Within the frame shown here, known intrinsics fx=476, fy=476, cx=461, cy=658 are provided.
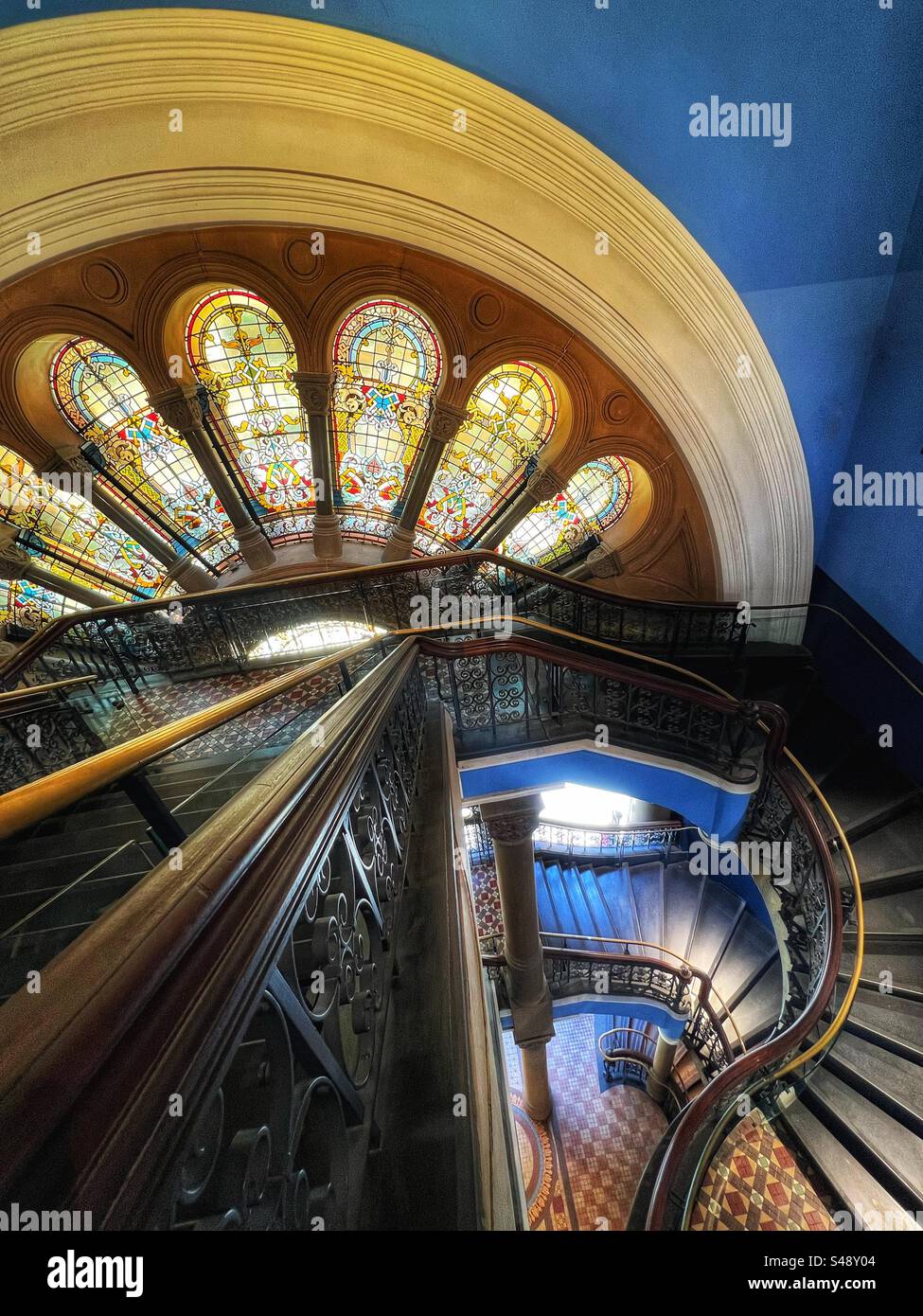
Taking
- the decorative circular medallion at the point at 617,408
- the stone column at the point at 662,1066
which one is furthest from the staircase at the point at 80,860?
the stone column at the point at 662,1066

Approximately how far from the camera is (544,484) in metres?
5.82

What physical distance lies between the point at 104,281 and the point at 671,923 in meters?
10.2

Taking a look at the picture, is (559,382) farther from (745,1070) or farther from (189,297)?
(745,1070)

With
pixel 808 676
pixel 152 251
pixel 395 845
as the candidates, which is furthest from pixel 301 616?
pixel 808 676

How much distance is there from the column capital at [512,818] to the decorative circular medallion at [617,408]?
13.6 feet

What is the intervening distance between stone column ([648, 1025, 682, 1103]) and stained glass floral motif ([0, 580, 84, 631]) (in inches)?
395

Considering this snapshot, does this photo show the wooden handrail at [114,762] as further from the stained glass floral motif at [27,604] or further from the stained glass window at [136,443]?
the stained glass floral motif at [27,604]

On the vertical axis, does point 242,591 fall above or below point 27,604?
below

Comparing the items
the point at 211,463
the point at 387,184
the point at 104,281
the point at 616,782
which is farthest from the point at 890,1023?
the point at 104,281

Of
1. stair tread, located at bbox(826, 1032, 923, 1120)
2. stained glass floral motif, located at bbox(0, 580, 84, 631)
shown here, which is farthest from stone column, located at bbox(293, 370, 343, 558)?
stair tread, located at bbox(826, 1032, 923, 1120)

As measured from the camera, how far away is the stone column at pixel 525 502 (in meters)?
5.77

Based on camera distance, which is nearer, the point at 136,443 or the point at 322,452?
the point at 322,452
